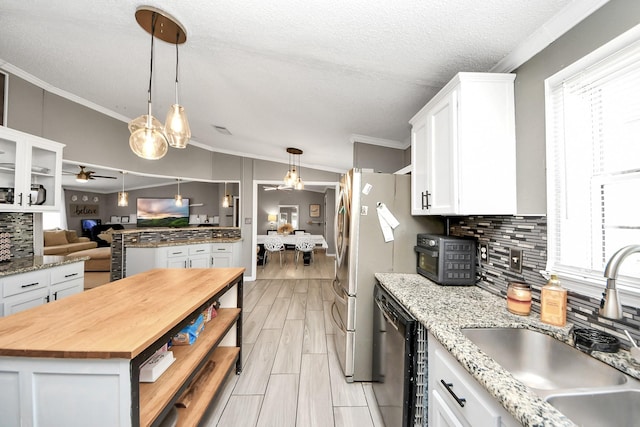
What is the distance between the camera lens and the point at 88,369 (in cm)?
84

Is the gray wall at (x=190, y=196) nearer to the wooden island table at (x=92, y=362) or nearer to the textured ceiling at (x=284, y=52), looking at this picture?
the textured ceiling at (x=284, y=52)

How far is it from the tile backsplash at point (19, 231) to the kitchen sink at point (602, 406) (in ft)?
13.4

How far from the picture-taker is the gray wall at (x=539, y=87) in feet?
3.19

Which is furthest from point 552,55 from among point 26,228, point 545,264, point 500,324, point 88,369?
point 26,228

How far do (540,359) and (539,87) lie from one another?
129 cm

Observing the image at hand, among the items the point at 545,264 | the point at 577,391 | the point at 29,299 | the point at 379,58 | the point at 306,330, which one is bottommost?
the point at 306,330

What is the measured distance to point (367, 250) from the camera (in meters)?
2.00

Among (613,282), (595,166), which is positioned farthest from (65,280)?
(595,166)

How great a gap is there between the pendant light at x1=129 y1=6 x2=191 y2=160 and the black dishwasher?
6.13 feet

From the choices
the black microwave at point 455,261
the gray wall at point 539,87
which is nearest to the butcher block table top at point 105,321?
the black microwave at point 455,261

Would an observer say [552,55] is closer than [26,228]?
Yes

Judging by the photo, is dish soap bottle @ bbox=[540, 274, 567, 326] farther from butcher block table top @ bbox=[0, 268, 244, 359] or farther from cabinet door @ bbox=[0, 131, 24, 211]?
cabinet door @ bbox=[0, 131, 24, 211]

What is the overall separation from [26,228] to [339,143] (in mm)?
3715

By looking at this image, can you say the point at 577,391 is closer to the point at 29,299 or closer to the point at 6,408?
the point at 6,408
